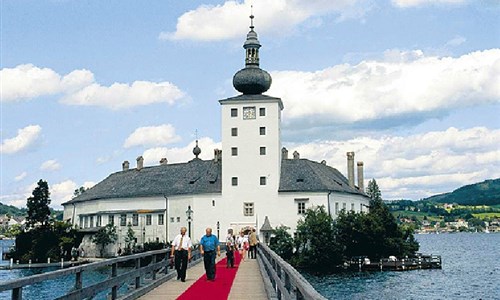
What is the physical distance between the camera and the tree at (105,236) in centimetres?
8018

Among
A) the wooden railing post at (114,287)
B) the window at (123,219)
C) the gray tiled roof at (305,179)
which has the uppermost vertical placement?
the gray tiled roof at (305,179)

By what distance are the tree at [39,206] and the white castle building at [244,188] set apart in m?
11.9

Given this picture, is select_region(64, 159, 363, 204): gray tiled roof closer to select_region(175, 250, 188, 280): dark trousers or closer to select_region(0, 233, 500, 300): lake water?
select_region(0, 233, 500, 300): lake water

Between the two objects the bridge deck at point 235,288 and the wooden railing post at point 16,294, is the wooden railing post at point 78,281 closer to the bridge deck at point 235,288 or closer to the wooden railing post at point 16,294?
the wooden railing post at point 16,294

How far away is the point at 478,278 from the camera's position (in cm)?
6656

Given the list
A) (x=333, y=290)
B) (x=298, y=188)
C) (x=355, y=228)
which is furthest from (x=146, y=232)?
(x=333, y=290)

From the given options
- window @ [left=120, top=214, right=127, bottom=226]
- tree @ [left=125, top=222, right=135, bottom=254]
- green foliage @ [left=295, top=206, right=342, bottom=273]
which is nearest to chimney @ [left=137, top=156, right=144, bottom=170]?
window @ [left=120, top=214, right=127, bottom=226]

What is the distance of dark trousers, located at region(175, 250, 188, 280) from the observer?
68.7 feet

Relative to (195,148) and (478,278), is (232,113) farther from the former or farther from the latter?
(478,278)

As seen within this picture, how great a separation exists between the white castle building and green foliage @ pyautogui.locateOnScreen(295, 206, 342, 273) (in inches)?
212

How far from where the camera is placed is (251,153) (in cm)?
7531

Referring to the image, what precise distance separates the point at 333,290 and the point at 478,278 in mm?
20172

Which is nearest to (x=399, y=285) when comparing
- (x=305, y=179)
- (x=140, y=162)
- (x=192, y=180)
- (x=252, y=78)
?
(x=305, y=179)

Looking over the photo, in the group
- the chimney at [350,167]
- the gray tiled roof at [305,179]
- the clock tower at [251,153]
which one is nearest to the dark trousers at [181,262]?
the clock tower at [251,153]
